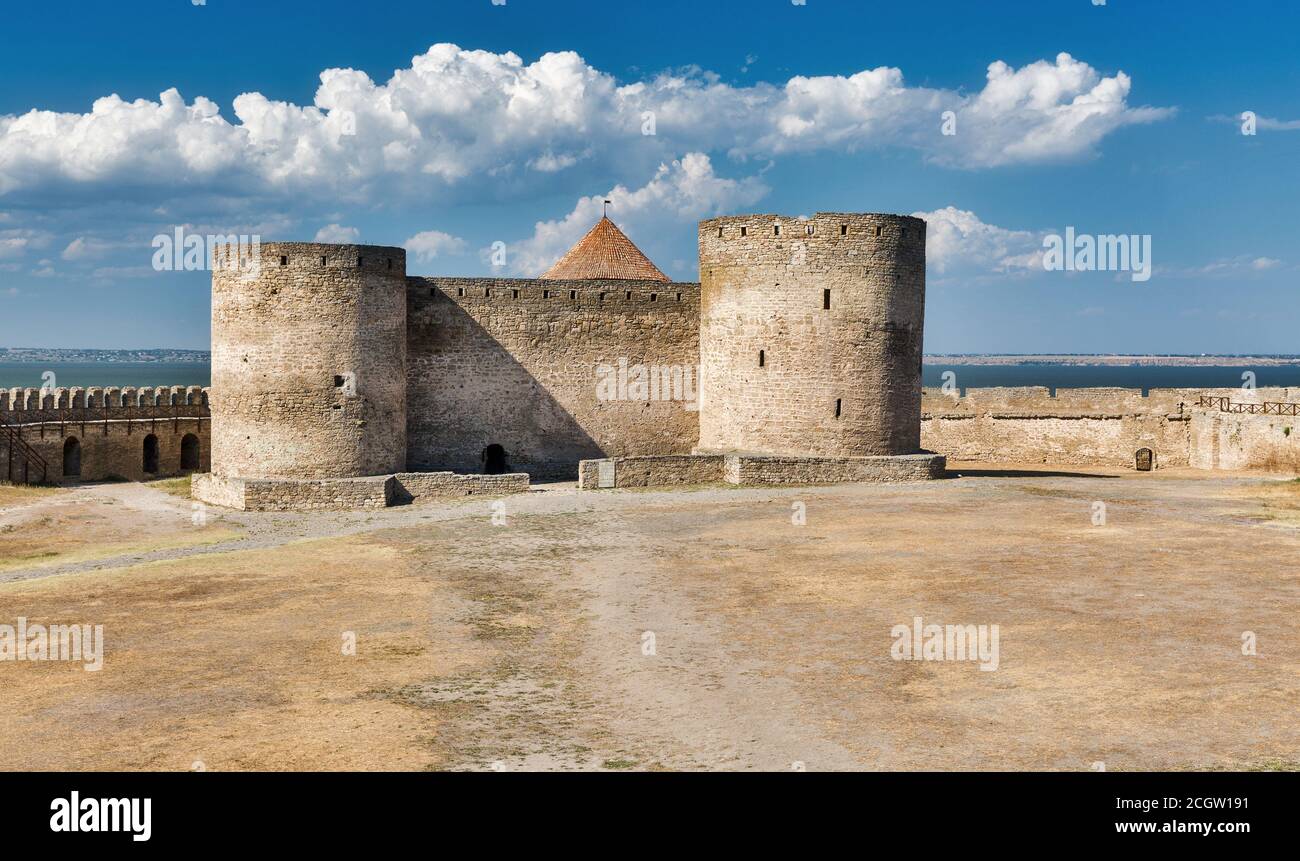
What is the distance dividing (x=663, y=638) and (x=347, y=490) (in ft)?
44.3

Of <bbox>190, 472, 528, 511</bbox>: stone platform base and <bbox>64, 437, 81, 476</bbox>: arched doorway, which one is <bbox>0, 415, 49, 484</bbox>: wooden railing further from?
<bbox>190, 472, 528, 511</bbox>: stone platform base

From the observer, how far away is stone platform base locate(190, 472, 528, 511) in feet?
78.2

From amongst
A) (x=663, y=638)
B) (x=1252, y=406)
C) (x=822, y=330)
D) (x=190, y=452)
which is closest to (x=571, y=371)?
(x=822, y=330)

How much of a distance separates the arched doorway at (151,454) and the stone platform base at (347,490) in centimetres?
663

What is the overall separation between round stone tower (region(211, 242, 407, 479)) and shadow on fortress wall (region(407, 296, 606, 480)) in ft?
7.16

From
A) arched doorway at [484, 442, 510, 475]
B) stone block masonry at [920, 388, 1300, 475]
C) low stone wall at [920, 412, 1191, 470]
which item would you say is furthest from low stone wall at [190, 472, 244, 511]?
low stone wall at [920, 412, 1191, 470]

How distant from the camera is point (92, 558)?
18.3 metres

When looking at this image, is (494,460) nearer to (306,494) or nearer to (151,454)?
(306,494)

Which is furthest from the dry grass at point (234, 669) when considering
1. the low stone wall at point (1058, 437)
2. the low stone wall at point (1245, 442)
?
the low stone wall at point (1245, 442)

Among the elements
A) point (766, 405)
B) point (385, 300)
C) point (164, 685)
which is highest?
point (385, 300)

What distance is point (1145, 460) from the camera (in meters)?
33.5
